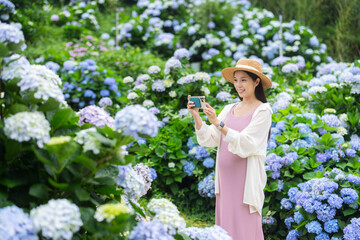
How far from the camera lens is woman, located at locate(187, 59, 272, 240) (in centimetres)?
256

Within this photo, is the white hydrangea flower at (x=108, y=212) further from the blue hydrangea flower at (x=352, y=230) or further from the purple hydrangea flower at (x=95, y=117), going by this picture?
the blue hydrangea flower at (x=352, y=230)

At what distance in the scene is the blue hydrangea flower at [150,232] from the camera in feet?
4.39

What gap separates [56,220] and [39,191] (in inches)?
8.1

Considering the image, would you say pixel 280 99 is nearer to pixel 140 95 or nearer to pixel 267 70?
pixel 267 70

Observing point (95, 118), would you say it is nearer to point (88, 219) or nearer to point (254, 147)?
point (88, 219)

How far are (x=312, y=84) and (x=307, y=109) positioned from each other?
54 centimetres

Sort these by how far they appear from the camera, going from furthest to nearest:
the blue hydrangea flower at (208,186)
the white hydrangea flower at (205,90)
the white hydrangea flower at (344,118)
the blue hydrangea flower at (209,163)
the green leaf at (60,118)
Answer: the white hydrangea flower at (205,90) → the white hydrangea flower at (344,118) → the blue hydrangea flower at (209,163) → the blue hydrangea flower at (208,186) → the green leaf at (60,118)

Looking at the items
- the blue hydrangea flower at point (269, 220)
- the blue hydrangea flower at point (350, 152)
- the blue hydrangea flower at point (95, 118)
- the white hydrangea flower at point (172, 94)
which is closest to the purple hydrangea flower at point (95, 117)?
the blue hydrangea flower at point (95, 118)

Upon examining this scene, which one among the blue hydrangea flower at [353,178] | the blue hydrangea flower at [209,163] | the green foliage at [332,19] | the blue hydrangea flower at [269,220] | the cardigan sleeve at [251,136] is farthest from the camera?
the green foliage at [332,19]

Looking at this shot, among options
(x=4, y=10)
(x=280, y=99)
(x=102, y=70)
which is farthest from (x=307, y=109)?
(x=4, y=10)

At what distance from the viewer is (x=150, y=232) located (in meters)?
1.34

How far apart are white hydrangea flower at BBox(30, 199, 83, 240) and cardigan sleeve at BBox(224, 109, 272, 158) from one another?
1.42 meters

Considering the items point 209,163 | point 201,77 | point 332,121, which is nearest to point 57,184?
point 209,163

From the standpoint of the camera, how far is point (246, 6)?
952cm
